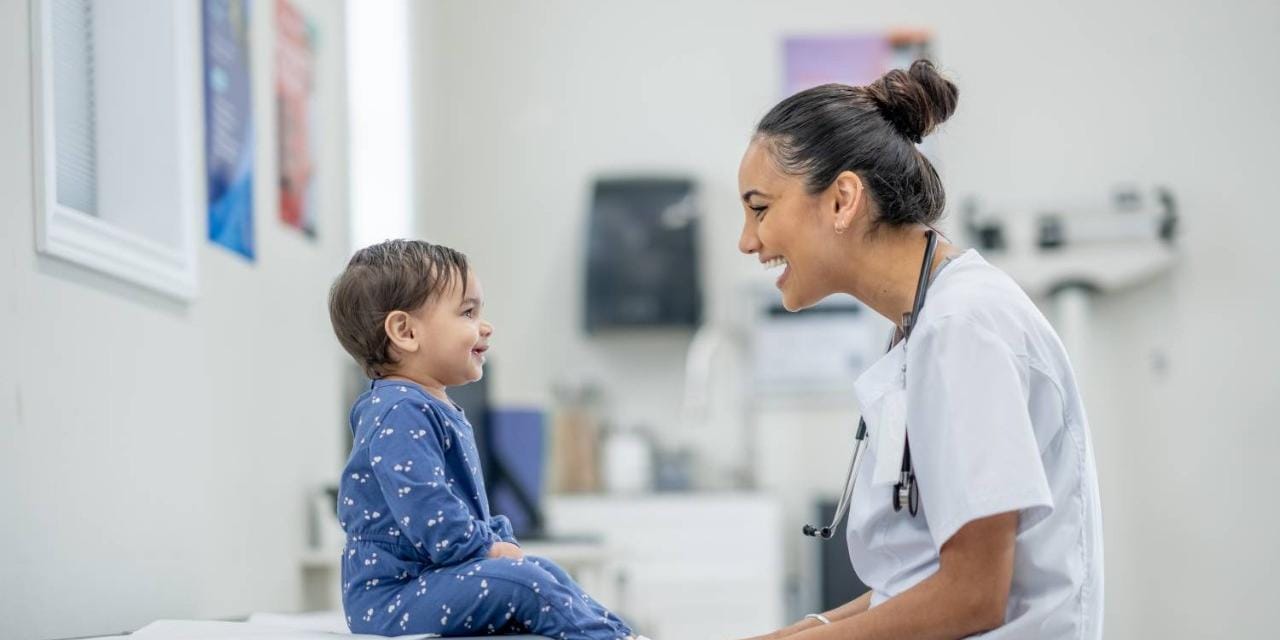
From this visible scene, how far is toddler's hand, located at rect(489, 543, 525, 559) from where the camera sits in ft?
5.84

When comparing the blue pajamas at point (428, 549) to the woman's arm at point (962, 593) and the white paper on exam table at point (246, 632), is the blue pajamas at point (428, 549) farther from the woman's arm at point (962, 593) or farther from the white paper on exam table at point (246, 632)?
the woman's arm at point (962, 593)

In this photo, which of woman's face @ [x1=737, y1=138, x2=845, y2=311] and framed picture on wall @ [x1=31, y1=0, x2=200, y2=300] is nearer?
woman's face @ [x1=737, y1=138, x2=845, y2=311]

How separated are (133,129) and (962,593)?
1.95 m

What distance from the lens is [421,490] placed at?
1709 mm

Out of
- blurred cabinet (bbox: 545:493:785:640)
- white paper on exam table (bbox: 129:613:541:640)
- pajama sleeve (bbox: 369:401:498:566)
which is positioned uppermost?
pajama sleeve (bbox: 369:401:498:566)

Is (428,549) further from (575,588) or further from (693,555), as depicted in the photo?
(693,555)

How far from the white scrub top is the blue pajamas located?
374mm

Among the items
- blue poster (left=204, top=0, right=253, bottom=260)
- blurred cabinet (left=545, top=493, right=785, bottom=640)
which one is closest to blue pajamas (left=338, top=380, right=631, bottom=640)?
blue poster (left=204, top=0, right=253, bottom=260)

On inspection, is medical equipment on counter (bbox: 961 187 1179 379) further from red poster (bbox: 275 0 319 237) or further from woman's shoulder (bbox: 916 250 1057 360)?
woman's shoulder (bbox: 916 250 1057 360)

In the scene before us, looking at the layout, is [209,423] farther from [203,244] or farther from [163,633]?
[163,633]

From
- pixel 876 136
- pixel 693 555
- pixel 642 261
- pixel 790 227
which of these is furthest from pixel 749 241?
pixel 642 261

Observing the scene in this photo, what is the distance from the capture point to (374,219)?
4996mm

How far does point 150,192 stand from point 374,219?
2128 mm

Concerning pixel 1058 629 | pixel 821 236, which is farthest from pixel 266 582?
pixel 1058 629
